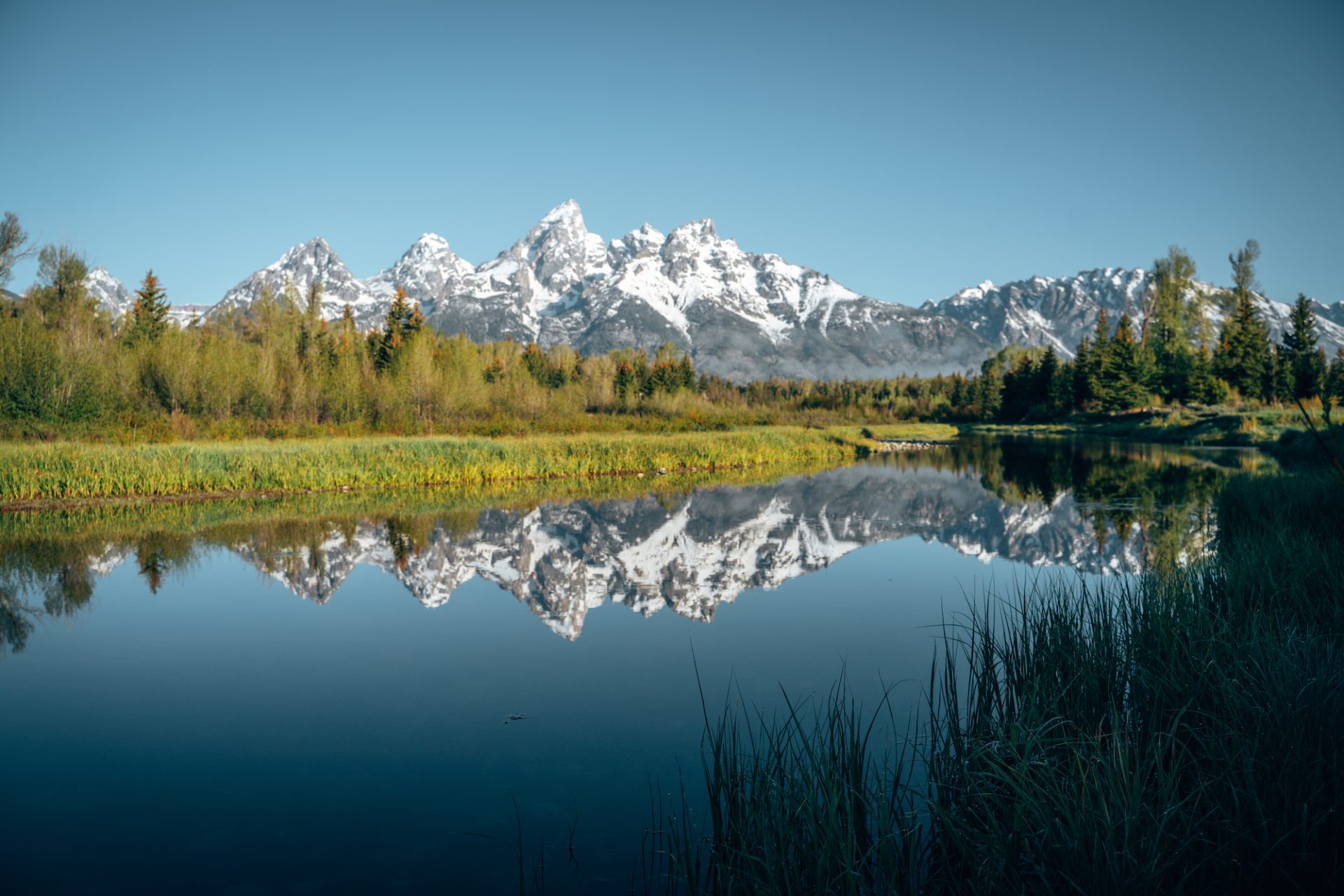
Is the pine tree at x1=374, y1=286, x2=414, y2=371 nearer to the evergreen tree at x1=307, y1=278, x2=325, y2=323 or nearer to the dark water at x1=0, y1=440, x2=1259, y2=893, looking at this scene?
the evergreen tree at x1=307, y1=278, x2=325, y2=323

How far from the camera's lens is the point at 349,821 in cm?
448

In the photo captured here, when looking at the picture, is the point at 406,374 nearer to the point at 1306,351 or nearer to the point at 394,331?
the point at 394,331

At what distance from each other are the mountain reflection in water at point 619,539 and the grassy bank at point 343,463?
2.11 m

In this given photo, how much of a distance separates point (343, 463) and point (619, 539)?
11.8m

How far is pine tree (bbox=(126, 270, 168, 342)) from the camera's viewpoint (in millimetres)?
38250

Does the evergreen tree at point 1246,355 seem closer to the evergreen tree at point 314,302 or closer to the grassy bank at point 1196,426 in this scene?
the grassy bank at point 1196,426

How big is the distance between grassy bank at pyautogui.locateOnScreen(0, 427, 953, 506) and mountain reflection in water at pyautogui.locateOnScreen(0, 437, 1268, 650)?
2.11 metres

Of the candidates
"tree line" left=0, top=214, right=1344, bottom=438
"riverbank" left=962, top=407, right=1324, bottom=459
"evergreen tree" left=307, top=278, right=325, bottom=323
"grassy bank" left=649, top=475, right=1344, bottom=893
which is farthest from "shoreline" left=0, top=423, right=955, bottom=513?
"evergreen tree" left=307, top=278, right=325, bottom=323

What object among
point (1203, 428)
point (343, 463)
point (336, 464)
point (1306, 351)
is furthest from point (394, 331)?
point (1306, 351)

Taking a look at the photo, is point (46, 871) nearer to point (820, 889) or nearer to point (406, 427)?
point (820, 889)

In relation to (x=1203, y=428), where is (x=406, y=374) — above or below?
above

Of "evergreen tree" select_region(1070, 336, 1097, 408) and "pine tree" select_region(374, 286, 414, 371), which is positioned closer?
"pine tree" select_region(374, 286, 414, 371)

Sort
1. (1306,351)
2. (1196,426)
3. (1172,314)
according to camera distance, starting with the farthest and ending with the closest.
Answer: (1172,314) → (1306,351) → (1196,426)

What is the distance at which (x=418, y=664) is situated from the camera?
7.46 m
